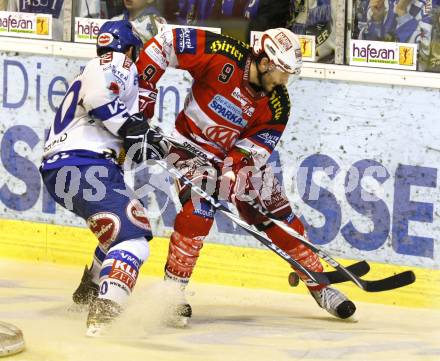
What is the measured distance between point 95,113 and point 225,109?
2.57 ft

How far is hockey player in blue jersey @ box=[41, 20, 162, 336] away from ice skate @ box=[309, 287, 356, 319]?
1.16 meters

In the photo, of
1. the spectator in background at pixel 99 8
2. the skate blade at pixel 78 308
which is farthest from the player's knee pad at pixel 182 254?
the spectator in background at pixel 99 8

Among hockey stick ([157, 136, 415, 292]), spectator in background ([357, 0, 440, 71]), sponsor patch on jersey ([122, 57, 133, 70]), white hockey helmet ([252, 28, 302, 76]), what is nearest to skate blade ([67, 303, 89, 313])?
hockey stick ([157, 136, 415, 292])

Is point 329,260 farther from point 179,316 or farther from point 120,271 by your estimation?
point 120,271

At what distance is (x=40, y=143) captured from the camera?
22.1 feet

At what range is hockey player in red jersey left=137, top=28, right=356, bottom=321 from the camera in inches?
211

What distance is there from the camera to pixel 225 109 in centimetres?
549

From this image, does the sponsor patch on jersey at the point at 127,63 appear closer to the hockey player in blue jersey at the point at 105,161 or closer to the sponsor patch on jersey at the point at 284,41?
the hockey player in blue jersey at the point at 105,161

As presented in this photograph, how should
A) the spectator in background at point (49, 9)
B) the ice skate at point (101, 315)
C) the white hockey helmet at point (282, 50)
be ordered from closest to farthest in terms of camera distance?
1. the ice skate at point (101, 315)
2. the white hockey helmet at point (282, 50)
3. the spectator in background at point (49, 9)

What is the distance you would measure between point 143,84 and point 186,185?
50 cm

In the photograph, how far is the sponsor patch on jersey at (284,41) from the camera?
5.32 meters

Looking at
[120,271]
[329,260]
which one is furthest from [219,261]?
[120,271]

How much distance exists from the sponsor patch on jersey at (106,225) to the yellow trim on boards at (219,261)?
150 cm

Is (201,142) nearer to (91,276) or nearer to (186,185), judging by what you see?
(186,185)
